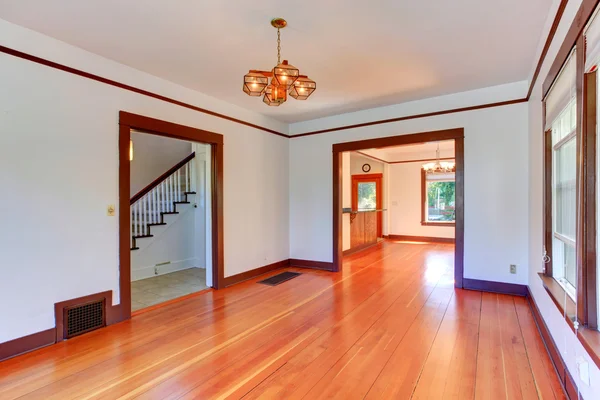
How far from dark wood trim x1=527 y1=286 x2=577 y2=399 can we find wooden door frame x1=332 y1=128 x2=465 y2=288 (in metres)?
1.19

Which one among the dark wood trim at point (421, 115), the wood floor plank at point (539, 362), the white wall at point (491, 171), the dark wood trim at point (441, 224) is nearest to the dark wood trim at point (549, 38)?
the dark wood trim at point (421, 115)

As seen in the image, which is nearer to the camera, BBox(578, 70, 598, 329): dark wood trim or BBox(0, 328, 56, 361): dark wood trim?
BBox(578, 70, 598, 329): dark wood trim

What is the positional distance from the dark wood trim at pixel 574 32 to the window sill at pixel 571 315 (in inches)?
64.8

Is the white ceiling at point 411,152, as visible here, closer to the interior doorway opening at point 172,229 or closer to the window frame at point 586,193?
the interior doorway opening at point 172,229

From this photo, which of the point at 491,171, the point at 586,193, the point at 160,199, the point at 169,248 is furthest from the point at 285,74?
the point at 169,248

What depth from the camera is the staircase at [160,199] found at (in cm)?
537

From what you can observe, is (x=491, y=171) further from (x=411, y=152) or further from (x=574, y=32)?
(x=411, y=152)

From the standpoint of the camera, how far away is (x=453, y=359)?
2459mm

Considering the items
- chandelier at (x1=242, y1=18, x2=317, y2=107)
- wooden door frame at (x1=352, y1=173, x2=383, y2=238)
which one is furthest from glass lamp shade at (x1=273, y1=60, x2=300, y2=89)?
wooden door frame at (x1=352, y1=173, x2=383, y2=238)

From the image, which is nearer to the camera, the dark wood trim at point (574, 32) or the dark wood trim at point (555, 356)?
the dark wood trim at point (574, 32)

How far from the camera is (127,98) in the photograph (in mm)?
3428

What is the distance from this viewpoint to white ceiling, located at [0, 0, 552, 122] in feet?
7.91

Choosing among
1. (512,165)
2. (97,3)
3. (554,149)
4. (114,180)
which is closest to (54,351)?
(114,180)

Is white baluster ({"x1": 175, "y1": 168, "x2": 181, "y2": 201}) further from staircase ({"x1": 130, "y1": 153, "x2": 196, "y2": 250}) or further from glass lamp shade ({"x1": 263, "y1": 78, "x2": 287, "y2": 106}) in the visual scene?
glass lamp shade ({"x1": 263, "y1": 78, "x2": 287, "y2": 106})
